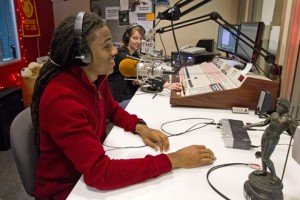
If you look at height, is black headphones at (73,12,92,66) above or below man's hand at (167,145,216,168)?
above

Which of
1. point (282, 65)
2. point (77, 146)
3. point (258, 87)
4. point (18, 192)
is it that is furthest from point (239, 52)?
point (18, 192)

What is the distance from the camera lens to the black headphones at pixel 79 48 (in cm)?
75

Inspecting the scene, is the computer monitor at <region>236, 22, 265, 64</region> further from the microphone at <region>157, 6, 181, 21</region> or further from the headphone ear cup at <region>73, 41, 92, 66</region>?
the headphone ear cup at <region>73, 41, 92, 66</region>

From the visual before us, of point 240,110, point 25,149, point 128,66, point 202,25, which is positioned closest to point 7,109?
point 128,66

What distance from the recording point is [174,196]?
2.05ft

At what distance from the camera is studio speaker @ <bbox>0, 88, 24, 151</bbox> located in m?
2.23

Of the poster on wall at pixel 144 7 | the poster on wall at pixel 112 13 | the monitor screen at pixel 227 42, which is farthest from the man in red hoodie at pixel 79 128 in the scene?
the poster on wall at pixel 112 13

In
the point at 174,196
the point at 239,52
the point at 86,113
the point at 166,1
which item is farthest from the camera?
the point at 166,1

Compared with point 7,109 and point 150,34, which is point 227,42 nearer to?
point 150,34

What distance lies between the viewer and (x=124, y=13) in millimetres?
3266

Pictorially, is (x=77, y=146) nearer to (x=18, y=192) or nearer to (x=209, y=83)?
(x=209, y=83)

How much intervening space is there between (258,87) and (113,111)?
70 centimetres

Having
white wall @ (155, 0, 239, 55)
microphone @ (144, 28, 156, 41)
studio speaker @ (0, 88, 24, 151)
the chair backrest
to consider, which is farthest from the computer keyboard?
studio speaker @ (0, 88, 24, 151)

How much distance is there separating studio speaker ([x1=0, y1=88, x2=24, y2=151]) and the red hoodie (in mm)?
1686
